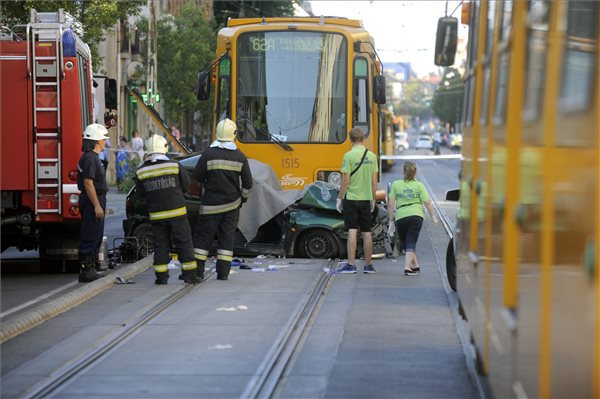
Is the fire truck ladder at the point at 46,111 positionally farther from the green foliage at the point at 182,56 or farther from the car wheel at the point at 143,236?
the green foliage at the point at 182,56

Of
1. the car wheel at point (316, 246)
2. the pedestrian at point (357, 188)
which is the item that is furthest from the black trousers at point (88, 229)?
the car wheel at point (316, 246)

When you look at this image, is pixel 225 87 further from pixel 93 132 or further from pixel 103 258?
pixel 93 132

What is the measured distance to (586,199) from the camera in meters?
3.25

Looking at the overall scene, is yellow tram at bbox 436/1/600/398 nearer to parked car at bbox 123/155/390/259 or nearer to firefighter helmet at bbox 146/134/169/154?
firefighter helmet at bbox 146/134/169/154

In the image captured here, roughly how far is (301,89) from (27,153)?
6133 millimetres

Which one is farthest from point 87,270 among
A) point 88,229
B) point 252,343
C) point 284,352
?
point 284,352

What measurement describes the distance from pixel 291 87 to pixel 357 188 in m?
5.36

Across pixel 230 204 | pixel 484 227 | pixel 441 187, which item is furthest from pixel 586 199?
pixel 441 187

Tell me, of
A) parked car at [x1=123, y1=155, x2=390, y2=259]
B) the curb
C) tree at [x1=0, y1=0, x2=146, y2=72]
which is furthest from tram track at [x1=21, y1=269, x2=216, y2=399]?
tree at [x1=0, y1=0, x2=146, y2=72]

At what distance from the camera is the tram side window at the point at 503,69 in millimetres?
5551

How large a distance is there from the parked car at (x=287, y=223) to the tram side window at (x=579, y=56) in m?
13.3

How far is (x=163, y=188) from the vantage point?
1402cm

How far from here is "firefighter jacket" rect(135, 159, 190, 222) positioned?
1401cm

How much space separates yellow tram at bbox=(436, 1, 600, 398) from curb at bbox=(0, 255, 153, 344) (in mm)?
4992
